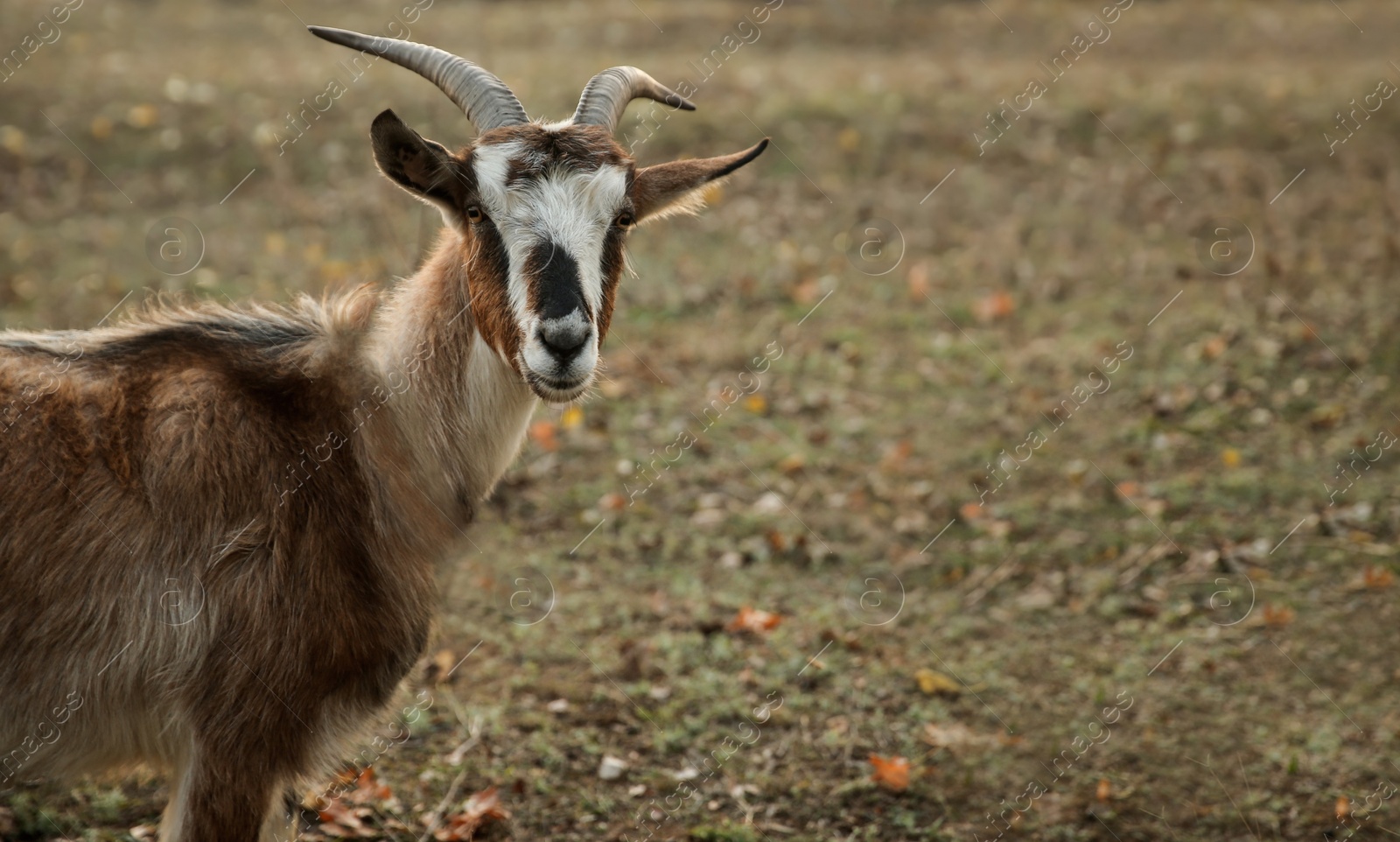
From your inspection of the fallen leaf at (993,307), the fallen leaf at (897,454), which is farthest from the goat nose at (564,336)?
the fallen leaf at (993,307)

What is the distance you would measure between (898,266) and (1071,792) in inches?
223

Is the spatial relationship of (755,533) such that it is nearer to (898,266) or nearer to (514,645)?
(514,645)

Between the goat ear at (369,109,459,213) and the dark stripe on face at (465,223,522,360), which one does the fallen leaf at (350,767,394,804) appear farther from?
the goat ear at (369,109,459,213)

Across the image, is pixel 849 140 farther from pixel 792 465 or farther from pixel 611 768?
pixel 611 768

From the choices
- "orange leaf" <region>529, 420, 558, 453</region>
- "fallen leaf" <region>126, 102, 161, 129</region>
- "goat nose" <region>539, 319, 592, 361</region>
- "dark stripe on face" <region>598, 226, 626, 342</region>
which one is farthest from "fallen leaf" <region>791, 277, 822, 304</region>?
"fallen leaf" <region>126, 102, 161, 129</region>

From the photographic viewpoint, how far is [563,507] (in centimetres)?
690

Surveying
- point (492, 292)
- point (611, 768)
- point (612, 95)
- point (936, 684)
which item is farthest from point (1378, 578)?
point (492, 292)

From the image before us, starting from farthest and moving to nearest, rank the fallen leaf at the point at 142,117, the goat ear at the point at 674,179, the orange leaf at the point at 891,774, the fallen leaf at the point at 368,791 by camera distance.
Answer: the fallen leaf at the point at 142,117 → the orange leaf at the point at 891,774 → the fallen leaf at the point at 368,791 → the goat ear at the point at 674,179

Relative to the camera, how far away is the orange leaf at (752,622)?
591 centimetres

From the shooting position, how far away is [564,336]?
3.69m

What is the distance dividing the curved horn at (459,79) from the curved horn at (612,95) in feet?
0.86

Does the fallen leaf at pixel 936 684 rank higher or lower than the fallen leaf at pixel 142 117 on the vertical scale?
higher

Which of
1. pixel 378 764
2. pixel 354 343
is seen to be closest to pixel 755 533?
pixel 378 764

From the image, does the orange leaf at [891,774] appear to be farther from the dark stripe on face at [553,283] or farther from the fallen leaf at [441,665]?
the dark stripe on face at [553,283]
